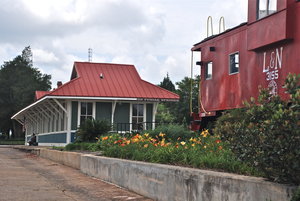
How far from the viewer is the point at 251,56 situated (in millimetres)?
11852

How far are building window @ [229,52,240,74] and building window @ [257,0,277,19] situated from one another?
2.01 m

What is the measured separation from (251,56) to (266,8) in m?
1.44

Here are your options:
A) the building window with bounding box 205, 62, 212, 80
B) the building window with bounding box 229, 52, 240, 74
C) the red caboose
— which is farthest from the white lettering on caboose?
the building window with bounding box 205, 62, 212, 80

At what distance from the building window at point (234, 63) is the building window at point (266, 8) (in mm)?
2010

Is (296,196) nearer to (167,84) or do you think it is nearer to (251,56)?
(251,56)

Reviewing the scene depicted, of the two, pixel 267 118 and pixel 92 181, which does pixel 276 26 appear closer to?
pixel 92 181

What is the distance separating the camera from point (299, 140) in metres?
4.09

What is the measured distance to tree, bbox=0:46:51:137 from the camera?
67.1 metres

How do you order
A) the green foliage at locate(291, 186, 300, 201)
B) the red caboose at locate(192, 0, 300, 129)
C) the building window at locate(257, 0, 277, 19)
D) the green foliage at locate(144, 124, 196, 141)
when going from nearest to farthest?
the green foliage at locate(291, 186, 300, 201), the red caboose at locate(192, 0, 300, 129), the building window at locate(257, 0, 277, 19), the green foliage at locate(144, 124, 196, 141)

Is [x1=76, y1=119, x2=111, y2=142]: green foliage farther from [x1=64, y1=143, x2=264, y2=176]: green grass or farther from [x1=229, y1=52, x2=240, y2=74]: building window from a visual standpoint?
[x1=229, y1=52, x2=240, y2=74]: building window

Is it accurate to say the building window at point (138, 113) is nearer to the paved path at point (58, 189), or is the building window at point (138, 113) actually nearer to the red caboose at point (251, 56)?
the red caboose at point (251, 56)

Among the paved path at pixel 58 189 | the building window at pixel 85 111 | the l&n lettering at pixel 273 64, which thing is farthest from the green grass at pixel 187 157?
the building window at pixel 85 111

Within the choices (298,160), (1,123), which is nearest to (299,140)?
(298,160)

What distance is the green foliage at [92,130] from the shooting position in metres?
16.2
